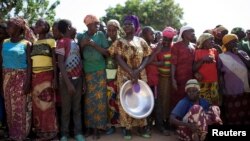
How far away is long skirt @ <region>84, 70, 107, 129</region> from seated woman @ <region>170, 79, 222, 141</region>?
1.22m

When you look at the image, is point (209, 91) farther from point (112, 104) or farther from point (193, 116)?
point (112, 104)

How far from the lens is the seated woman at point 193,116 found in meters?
5.09

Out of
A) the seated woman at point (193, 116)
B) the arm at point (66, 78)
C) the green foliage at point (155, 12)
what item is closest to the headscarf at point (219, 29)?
the seated woman at point (193, 116)

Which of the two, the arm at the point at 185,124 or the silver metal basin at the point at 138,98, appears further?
the silver metal basin at the point at 138,98

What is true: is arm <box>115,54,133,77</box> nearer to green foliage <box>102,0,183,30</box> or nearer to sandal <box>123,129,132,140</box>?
sandal <box>123,129,132,140</box>

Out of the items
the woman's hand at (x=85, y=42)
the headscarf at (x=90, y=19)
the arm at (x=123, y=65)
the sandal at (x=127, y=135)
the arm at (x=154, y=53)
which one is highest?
the headscarf at (x=90, y=19)

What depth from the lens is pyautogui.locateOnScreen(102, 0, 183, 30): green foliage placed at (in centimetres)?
2838

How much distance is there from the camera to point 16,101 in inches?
213

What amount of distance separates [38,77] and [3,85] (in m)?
0.61

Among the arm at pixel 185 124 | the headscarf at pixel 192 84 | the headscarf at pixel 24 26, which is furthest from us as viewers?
the headscarf at pixel 192 84

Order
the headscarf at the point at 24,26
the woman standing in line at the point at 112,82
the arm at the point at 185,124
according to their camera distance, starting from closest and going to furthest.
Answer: the arm at the point at 185,124
the headscarf at the point at 24,26
the woman standing in line at the point at 112,82

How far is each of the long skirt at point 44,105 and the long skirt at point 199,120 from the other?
2.07 metres

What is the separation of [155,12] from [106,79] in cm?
2338

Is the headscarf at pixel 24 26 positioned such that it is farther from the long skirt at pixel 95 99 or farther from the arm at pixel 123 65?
the arm at pixel 123 65
